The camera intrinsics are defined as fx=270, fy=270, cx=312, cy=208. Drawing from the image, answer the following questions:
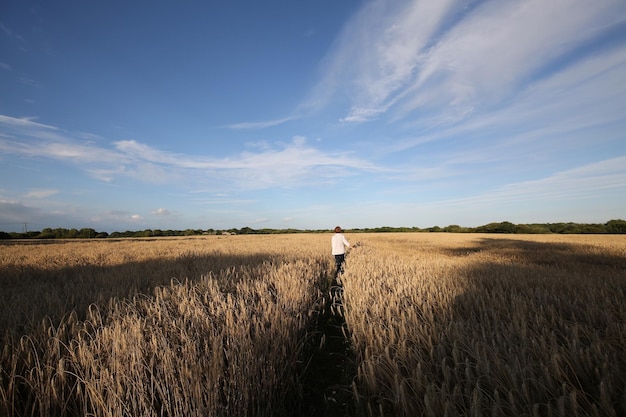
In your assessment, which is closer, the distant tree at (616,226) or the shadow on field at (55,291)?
the shadow on field at (55,291)

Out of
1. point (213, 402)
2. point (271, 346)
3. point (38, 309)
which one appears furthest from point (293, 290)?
point (38, 309)

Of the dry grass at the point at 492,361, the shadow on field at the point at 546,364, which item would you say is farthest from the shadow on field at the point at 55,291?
the shadow on field at the point at 546,364

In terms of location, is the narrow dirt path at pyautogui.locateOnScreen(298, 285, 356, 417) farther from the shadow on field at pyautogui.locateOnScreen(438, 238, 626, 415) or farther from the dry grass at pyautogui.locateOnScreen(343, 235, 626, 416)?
the shadow on field at pyautogui.locateOnScreen(438, 238, 626, 415)

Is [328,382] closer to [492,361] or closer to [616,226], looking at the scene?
[492,361]

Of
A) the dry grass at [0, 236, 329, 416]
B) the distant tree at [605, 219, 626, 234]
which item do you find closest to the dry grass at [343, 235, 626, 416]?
the dry grass at [0, 236, 329, 416]

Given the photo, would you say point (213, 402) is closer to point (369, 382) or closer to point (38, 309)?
point (369, 382)

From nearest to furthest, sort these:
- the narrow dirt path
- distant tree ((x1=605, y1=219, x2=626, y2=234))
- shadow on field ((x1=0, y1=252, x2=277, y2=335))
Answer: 1. the narrow dirt path
2. shadow on field ((x1=0, y1=252, x2=277, y2=335))
3. distant tree ((x1=605, y1=219, x2=626, y2=234))

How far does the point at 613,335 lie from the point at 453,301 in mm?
1670

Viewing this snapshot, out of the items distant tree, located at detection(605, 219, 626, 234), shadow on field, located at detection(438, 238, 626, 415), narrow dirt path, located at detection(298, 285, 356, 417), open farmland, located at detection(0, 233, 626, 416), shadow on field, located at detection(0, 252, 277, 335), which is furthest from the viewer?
distant tree, located at detection(605, 219, 626, 234)

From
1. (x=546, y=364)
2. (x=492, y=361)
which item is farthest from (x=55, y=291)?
(x=546, y=364)

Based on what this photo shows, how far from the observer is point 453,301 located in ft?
12.8

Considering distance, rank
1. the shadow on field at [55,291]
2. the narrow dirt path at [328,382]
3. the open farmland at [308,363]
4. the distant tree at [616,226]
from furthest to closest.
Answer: the distant tree at [616,226], the shadow on field at [55,291], the narrow dirt path at [328,382], the open farmland at [308,363]

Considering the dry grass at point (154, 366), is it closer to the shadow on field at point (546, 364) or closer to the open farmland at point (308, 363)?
the open farmland at point (308, 363)

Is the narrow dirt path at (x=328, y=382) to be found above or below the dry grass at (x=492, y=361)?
below
